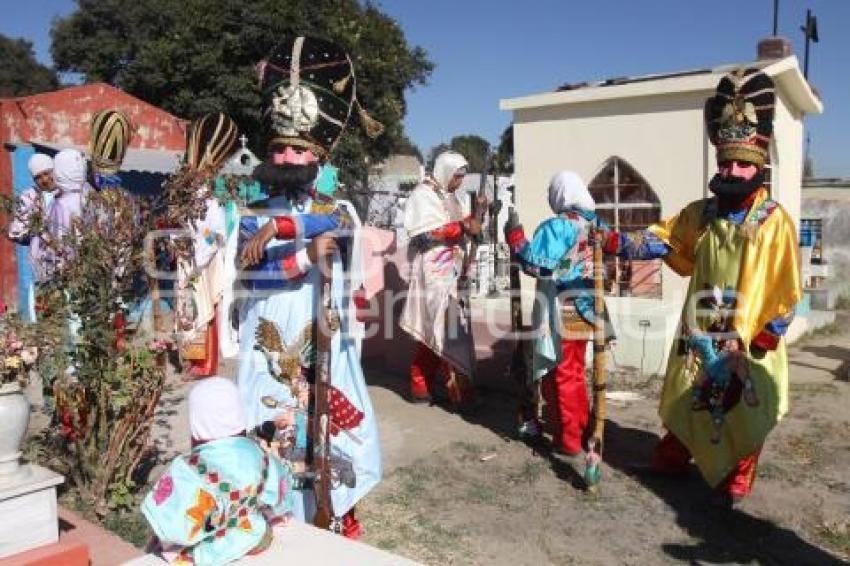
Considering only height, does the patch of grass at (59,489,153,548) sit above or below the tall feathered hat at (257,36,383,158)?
below

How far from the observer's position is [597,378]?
439cm

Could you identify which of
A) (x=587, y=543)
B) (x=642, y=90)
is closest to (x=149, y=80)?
(x=642, y=90)

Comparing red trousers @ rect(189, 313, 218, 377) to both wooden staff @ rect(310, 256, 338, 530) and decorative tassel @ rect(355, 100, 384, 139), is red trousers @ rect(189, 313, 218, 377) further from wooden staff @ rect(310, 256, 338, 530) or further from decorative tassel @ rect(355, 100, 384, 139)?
wooden staff @ rect(310, 256, 338, 530)

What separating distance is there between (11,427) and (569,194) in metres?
3.25

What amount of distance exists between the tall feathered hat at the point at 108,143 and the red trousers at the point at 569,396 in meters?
3.41

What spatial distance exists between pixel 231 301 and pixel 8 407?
97cm

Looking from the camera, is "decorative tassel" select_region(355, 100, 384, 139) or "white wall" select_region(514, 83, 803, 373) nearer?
"decorative tassel" select_region(355, 100, 384, 139)

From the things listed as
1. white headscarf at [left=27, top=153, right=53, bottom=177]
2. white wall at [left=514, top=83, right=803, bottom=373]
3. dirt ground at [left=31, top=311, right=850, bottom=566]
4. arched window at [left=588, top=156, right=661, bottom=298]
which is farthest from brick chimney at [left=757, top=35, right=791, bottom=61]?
white headscarf at [left=27, top=153, right=53, bottom=177]

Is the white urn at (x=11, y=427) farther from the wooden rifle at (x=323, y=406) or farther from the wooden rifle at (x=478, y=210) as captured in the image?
the wooden rifle at (x=478, y=210)

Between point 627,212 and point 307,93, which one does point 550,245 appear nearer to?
point 307,93

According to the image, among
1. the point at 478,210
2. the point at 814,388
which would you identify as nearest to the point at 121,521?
the point at 478,210

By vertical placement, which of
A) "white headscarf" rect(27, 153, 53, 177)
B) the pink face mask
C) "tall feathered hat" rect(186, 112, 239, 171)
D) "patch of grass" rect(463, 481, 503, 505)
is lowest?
"patch of grass" rect(463, 481, 503, 505)

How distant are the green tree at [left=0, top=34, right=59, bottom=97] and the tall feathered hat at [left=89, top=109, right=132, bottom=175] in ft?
106

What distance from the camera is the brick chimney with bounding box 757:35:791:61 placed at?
8.25 m
